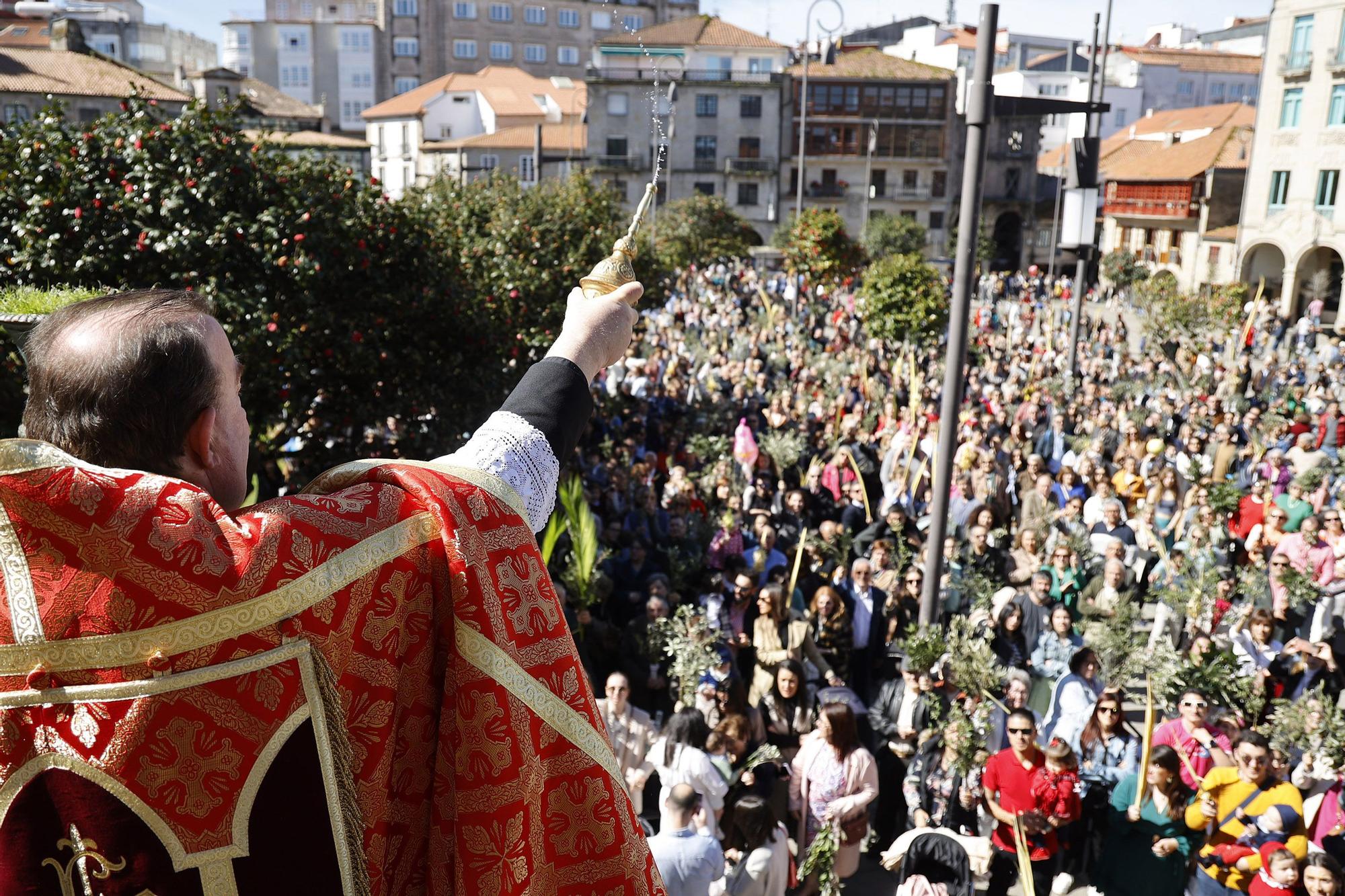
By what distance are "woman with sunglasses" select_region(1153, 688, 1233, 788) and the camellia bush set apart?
6.06 m

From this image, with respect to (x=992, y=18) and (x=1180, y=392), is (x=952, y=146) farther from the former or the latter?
(x=992, y=18)

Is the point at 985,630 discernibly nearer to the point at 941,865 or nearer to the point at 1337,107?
the point at 941,865

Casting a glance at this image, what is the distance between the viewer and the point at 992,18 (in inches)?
244

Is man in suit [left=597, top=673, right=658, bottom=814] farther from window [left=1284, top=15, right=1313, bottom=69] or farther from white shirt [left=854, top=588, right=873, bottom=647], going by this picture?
window [left=1284, top=15, right=1313, bottom=69]

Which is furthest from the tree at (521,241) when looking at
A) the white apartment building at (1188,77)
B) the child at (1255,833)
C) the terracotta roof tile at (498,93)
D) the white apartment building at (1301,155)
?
the white apartment building at (1188,77)

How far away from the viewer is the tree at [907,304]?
2031cm

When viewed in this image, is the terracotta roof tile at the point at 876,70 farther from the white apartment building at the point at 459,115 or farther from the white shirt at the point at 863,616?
the white shirt at the point at 863,616

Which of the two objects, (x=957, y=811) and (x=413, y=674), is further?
(x=957, y=811)

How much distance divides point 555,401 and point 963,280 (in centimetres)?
516

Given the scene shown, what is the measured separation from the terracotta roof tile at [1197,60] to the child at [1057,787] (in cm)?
7467

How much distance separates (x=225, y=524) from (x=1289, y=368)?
2232cm

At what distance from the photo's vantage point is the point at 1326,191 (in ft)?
124

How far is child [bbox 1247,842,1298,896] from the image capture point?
204 inches

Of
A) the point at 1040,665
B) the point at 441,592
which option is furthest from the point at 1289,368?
the point at 441,592
